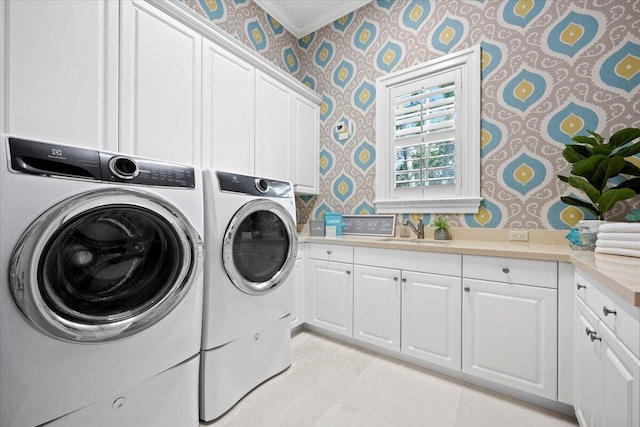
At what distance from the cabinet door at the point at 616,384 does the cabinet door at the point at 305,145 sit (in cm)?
Answer: 221

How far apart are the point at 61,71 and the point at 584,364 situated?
8.59 ft

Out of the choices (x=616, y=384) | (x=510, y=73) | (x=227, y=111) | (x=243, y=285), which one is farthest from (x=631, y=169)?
(x=227, y=111)

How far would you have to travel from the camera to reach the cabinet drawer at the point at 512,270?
4.58 ft

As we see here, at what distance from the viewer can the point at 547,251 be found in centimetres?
144

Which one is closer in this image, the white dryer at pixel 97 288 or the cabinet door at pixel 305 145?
the white dryer at pixel 97 288

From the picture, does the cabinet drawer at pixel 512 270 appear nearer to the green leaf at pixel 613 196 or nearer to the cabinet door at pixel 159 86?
the green leaf at pixel 613 196

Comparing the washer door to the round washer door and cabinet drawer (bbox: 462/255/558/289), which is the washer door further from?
cabinet drawer (bbox: 462/255/558/289)

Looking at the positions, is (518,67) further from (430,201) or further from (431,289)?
(431,289)

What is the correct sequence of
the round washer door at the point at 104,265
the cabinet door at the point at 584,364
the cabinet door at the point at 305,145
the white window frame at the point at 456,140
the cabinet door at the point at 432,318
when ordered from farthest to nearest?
the cabinet door at the point at 305,145
the white window frame at the point at 456,140
the cabinet door at the point at 432,318
the cabinet door at the point at 584,364
the round washer door at the point at 104,265

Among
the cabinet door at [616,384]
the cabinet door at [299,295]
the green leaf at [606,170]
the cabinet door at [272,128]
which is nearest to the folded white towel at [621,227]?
the green leaf at [606,170]

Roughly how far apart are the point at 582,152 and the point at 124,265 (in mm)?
2387

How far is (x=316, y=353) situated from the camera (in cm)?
204

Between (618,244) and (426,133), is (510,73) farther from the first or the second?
(618,244)


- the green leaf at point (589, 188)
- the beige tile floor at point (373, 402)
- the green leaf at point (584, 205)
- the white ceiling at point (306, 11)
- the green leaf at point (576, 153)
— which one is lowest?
the beige tile floor at point (373, 402)
